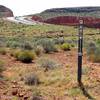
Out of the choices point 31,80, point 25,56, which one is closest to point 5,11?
point 25,56

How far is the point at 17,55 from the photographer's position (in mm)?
23031

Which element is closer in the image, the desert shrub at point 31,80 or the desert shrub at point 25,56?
the desert shrub at point 31,80

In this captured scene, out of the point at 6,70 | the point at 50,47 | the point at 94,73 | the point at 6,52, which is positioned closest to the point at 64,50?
the point at 50,47

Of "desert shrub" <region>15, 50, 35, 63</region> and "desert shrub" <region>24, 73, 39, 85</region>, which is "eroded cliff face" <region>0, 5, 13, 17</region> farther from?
"desert shrub" <region>24, 73, 39, 85</region>

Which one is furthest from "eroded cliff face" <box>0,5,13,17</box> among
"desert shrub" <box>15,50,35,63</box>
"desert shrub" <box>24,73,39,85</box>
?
"desert shrub" <box>24,73,39,85</box>

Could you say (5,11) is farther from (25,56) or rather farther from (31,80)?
(31,80)

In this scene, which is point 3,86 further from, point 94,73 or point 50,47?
point 50,47

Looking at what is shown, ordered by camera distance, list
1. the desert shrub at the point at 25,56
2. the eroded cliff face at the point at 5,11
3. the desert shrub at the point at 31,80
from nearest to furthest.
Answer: the desert shrub at the point at 31,80 → the desert shrub at the point at 25,56 → the eroded cliff face at the point at 5,11

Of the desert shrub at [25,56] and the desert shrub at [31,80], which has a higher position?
the desert shrub at [31,80]

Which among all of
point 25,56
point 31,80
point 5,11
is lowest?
point 5,11

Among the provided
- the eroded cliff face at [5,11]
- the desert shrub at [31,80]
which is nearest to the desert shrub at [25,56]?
the desert shrub at [31,80]

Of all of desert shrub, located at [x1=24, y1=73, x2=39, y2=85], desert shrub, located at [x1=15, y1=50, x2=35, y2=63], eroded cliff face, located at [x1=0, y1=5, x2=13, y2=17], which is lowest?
eroded cliff face, located at [x1=0, y1=5, x2=13, y2=17]

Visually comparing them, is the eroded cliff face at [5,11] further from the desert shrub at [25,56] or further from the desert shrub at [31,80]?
the desert shrub at [31,80]

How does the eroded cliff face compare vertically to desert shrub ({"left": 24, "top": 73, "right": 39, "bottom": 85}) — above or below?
below
